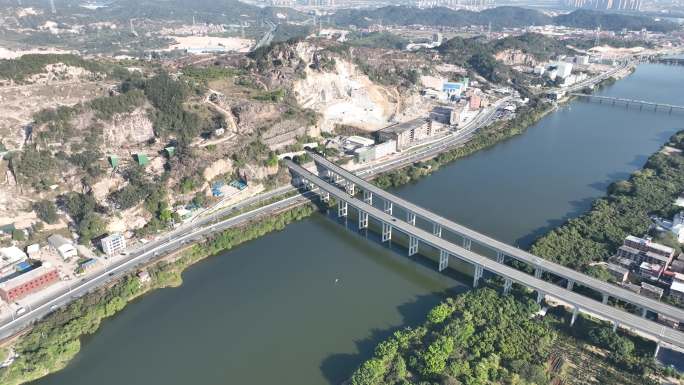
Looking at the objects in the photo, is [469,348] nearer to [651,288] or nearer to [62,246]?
[651,288]

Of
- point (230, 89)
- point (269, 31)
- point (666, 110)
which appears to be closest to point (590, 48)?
point (666, 110)

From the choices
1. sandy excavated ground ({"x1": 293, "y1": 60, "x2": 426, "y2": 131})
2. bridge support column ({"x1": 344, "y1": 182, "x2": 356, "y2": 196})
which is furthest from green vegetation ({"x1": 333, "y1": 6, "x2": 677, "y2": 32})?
bridge support column ({"x1": 344, "y1": 182, "x2": 356, "y2": 196})

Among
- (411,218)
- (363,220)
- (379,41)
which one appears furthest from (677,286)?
(379,41)

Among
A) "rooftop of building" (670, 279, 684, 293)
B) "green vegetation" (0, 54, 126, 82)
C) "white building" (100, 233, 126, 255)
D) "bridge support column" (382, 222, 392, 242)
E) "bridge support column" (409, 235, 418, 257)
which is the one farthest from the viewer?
"green vegetation" (0, 54, 126, 82)

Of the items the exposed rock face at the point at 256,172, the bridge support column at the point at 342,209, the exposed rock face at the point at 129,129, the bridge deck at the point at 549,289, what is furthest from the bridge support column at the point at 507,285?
the exposed rock face at the point at 129,129

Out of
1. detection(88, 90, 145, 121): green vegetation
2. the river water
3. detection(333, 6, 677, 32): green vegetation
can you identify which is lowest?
the river water

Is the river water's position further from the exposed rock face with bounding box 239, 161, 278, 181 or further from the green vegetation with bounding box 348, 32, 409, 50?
the green vegetation with bounding box 348, 32, 409, 50

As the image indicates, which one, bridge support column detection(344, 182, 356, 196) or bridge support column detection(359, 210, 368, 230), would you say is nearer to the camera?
bridge support column detection(359, 210, 368, 230)

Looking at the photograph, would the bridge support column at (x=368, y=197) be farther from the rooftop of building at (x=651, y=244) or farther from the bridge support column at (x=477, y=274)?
the rooftop of building at (x=651, y=244)
